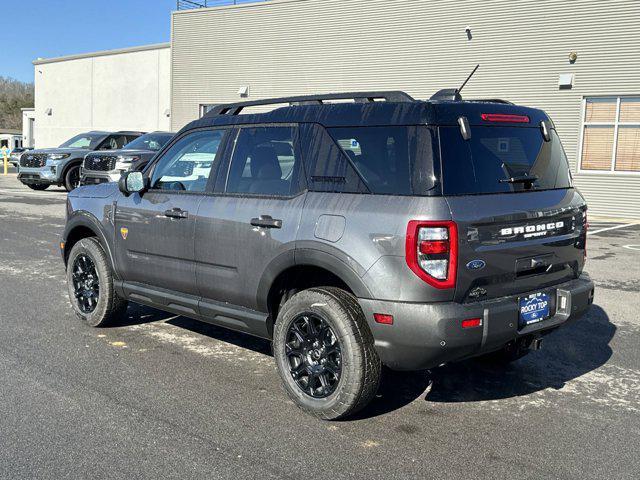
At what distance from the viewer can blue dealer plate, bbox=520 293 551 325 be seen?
3.99 meters

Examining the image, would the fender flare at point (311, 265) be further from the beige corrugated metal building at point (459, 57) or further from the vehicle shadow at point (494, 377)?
the beige corrugated metal building at point (459, 57)

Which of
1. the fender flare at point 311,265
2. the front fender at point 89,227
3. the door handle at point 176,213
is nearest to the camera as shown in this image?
the fender flare at point 311,265

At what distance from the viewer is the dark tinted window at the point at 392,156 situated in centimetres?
377

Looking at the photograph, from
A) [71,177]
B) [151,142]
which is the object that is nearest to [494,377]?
[151,142]

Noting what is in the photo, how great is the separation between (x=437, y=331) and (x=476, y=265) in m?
0.43

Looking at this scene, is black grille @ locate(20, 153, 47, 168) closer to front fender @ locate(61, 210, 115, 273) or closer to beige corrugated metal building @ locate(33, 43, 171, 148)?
beige corrugated metal building @ locate(33, 43, 171, 148)

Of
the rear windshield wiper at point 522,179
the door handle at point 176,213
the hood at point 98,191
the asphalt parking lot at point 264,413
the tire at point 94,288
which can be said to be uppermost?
the rear windshield wiper at point 522,179

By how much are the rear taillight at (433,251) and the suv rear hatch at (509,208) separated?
0.17 feet

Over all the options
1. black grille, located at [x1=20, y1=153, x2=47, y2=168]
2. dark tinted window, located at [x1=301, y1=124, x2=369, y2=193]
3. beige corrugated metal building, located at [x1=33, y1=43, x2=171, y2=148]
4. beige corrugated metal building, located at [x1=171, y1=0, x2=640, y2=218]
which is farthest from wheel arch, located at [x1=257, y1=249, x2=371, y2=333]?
beige corrugated metal building, located at [x1=33, y1=43, x2=171, y2=148]

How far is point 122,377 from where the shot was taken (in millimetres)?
4762

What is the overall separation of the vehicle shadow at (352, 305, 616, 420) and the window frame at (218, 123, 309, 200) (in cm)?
150

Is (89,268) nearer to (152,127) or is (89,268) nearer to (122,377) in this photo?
(122,377)

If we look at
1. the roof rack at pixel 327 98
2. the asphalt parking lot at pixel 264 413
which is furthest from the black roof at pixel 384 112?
the asphalt parking lot at pixel 264 413

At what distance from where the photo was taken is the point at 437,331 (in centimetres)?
364
